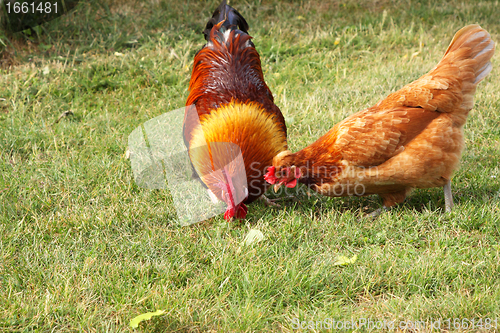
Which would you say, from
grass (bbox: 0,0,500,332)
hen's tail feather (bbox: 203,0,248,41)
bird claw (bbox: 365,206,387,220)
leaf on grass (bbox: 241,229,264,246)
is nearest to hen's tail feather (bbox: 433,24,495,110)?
grass (bbox: 0,0,500,332)

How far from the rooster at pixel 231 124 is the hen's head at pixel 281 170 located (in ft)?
0.45

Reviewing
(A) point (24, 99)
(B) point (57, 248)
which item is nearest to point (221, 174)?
(B) point (57, 248)

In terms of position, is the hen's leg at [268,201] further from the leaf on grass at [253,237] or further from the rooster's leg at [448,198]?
the rooster's leg at [448,198]

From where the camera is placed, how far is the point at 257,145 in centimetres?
359

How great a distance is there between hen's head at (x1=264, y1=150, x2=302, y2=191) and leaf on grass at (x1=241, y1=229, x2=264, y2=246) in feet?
1.31

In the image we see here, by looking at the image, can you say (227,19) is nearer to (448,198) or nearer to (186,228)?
(186,228)

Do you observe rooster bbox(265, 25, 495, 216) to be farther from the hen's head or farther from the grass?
the grass

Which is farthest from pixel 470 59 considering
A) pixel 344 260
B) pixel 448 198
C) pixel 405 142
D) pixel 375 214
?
pixel 344 260

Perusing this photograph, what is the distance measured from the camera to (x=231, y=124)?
358 centimetres

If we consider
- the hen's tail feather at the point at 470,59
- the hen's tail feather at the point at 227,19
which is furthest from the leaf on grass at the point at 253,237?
the hen's tail feather at the point at 227,19

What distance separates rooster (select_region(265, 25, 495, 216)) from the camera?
10.9 feet

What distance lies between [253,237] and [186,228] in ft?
2.03

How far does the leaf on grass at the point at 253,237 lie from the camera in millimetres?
3353

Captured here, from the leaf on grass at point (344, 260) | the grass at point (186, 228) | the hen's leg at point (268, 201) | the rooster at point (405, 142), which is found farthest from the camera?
the hen's leg at point (268, 201)
